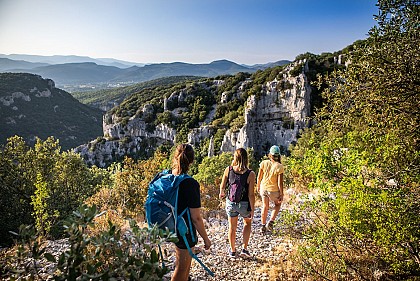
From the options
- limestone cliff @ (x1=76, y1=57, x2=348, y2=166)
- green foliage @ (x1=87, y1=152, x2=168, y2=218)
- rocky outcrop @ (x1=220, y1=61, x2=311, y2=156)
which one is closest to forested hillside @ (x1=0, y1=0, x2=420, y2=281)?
green foliage @ (x1=87, y1=152, x2=168, y2=218)

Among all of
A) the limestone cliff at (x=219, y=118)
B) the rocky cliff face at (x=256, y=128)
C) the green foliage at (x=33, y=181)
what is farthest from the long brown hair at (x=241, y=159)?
the limestone cliff at (x=219, y=118)

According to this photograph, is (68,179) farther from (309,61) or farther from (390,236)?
(309,61)

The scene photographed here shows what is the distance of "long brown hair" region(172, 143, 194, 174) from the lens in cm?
322

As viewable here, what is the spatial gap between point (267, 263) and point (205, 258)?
123cm

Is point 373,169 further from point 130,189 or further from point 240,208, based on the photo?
point 130,189

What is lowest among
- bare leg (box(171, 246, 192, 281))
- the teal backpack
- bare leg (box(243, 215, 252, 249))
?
bare leg (box(243, 215, 252, 249))

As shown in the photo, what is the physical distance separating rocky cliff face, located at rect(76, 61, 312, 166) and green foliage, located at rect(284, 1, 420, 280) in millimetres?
33957

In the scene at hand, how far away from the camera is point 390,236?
2.75 meters

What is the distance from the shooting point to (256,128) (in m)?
46.5

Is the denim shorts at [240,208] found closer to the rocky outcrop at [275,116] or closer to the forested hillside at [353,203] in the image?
the forested hillside at [353,203]

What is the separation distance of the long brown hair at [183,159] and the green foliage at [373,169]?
6.08 feet

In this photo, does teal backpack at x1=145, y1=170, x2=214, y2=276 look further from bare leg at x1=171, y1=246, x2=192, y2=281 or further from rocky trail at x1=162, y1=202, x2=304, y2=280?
rocky trail at x1=162, y1=202, x2=304, y2=280

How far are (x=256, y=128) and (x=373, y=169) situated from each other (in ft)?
140

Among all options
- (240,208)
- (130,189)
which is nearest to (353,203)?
(240,208)
